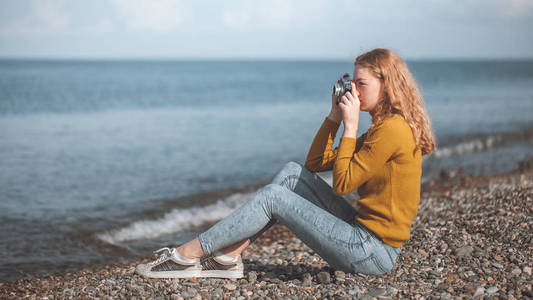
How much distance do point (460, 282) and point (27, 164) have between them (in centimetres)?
1192

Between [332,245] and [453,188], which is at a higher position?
[332,245]

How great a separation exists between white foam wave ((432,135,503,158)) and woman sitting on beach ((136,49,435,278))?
11073 millimetres

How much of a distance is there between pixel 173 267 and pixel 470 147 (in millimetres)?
13858

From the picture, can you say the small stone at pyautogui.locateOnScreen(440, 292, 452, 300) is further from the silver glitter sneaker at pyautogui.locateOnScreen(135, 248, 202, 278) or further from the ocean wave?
the ocean wave

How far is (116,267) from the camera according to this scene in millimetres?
6027

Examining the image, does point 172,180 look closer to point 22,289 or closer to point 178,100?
point 22,289

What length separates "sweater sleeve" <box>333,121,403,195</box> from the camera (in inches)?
130

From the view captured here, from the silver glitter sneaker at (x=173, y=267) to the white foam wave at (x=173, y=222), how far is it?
347cm

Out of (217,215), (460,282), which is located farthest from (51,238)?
(460,282)

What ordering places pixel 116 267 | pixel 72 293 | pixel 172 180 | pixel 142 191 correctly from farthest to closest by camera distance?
pixel 172 180, pixel 142 191, pixel 116 267, pixel 72 293

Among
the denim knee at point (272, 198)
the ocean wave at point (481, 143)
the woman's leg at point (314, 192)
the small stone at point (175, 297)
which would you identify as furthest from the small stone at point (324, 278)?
the ocean wave at point (481, 143)

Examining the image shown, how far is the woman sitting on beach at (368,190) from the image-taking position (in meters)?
3.37

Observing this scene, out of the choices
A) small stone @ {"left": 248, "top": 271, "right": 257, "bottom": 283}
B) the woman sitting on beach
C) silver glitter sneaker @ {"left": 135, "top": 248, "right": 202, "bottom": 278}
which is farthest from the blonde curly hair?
silver glitter sneaker @ {"left": 135, "top": 248, "right": 202, "bottom": 278}

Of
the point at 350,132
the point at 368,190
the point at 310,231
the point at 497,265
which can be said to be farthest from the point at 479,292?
the point at 350,132
